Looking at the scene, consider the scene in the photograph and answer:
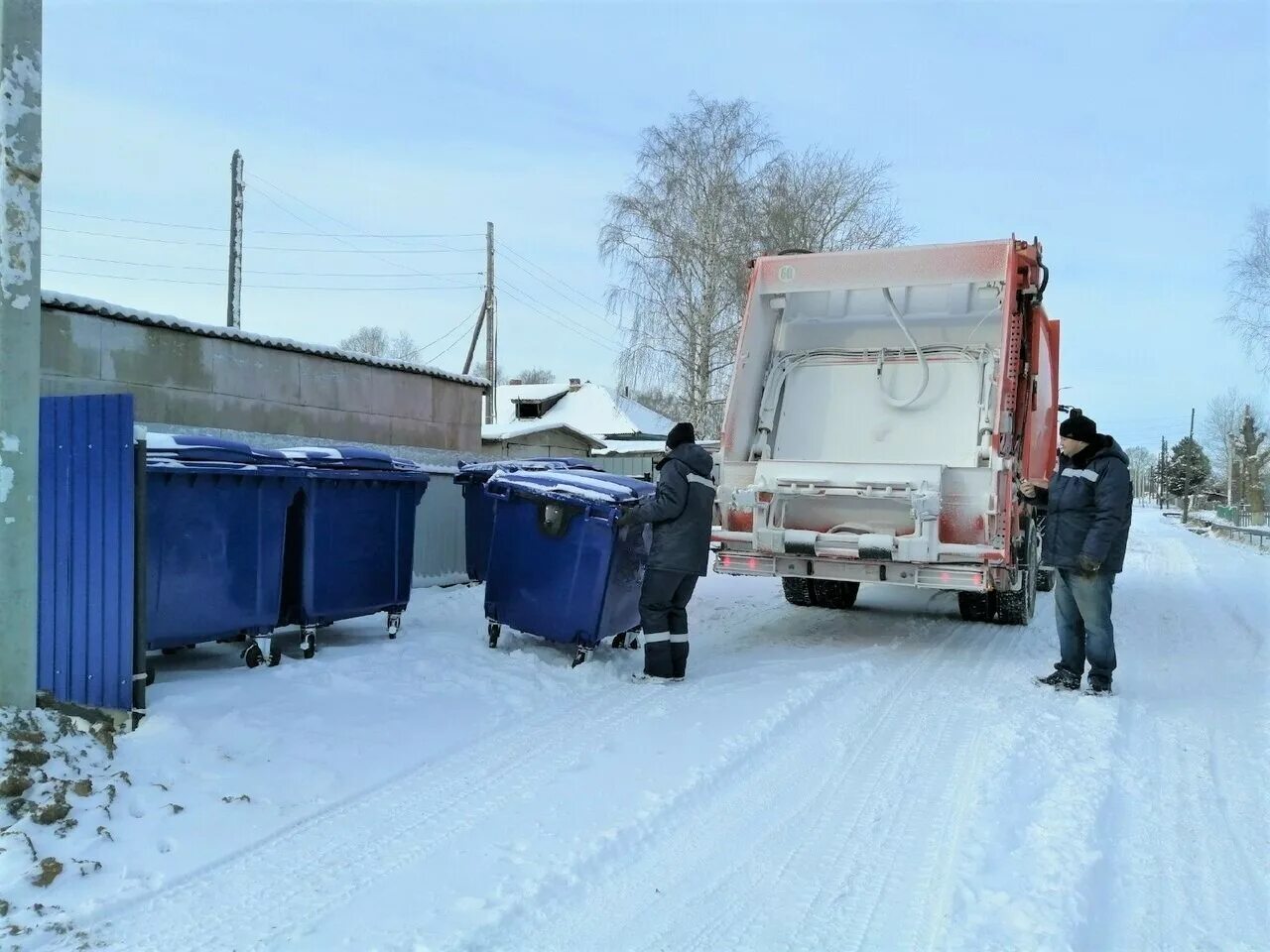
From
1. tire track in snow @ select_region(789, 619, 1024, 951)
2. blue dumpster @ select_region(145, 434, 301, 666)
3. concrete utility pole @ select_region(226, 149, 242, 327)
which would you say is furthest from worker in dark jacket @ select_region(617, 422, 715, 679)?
concrete utility pole @ select_region(226, 149, 242, 327)

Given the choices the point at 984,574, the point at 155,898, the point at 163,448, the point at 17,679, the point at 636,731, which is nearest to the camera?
the point at 155,898

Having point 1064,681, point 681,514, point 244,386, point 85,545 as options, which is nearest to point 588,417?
point 244,386

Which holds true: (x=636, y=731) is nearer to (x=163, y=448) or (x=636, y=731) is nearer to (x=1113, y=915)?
(x=1113, y=915)

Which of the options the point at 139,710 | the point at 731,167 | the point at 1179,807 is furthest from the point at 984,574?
the point at 731,167

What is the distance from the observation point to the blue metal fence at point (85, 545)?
13.8 ft

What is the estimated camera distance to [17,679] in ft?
12.8

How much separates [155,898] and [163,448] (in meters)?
2.85

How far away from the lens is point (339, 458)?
20.4 feet

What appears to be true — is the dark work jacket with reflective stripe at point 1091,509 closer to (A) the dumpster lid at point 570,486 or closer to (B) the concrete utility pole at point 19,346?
(A) the dumpster lid at point 570,486

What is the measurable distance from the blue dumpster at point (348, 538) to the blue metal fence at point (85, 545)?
1619 millimetres

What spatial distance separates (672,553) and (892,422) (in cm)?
291

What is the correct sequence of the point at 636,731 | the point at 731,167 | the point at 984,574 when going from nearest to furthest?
1. the point at 636,731
2. the point at 984,574
3. the point at 731,167

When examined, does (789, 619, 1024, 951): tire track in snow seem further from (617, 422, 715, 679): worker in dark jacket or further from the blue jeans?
(617, 422, 715, 679): worker in dark jacket

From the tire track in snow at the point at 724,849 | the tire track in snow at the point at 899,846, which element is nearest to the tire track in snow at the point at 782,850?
the tire track in snow at the point at 724,849
